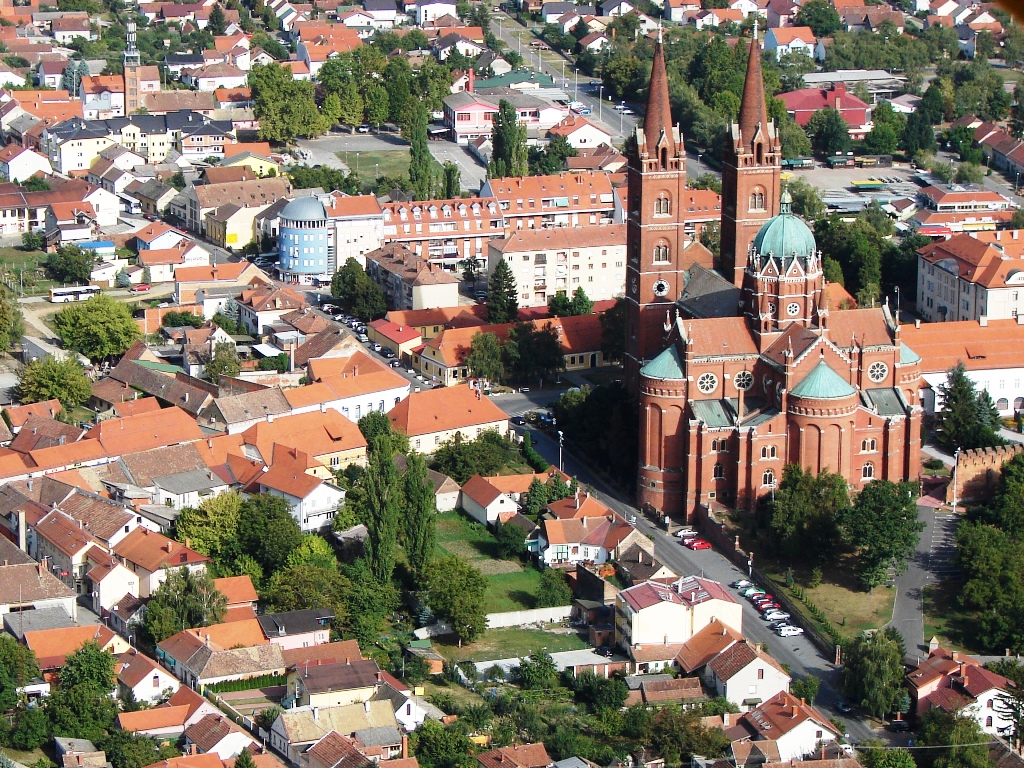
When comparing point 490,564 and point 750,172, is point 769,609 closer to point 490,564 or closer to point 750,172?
point 490,564

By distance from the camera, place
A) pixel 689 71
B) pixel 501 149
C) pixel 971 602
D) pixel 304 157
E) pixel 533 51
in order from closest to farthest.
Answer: pixel 971 602, pixel 501 149, pixel 304 157, pixel 689 71, pixel 533 51

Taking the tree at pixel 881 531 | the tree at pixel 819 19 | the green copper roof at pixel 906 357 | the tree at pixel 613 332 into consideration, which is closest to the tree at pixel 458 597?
the tree at pixel 881 531

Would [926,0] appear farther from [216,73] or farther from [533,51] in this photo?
[216,73]

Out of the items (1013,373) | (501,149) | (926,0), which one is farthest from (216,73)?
A: (1013,373)

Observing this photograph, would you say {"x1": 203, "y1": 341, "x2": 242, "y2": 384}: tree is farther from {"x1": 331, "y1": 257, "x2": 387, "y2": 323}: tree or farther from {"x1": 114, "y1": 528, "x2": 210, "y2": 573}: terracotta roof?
{"x1": 114, "y1": 528, "x2": 210, "y2": 573}: terracotta roof

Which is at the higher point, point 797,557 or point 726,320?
point 726,320
